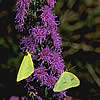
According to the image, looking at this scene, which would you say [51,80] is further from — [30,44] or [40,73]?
[30,44]

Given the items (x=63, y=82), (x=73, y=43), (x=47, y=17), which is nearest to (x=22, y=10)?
(x=47, y=17)

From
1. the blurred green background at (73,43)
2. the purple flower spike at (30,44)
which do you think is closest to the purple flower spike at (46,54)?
the purple flower spike at (30,44)

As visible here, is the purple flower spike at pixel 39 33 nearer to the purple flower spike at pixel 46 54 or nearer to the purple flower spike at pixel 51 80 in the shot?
the purple flower spike at pixel 46 54

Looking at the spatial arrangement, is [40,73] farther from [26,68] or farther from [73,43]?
[73,43]

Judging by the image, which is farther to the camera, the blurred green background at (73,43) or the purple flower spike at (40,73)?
the blurred green background at (73,43)

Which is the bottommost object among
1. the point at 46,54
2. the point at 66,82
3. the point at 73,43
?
the point at 73,43

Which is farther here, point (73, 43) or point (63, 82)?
point (73, 43)

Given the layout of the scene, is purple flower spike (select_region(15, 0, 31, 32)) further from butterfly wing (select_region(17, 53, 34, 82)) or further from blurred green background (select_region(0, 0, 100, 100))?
blurred green background (select_region(0, 0, 100, 100))

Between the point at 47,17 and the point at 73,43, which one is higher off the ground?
the point at 47,17

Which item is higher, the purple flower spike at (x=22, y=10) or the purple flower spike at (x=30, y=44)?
the purple flower spike at (x=22, y=10)

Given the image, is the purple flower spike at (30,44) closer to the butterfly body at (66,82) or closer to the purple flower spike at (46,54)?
the purple flower spike at (46,54)

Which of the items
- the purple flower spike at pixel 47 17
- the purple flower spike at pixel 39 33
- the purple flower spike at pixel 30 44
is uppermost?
the purple flower spike at pixel 47 17
